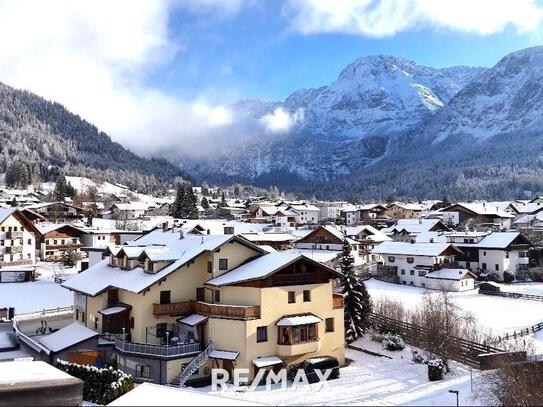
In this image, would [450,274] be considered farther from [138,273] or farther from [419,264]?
[138,273]

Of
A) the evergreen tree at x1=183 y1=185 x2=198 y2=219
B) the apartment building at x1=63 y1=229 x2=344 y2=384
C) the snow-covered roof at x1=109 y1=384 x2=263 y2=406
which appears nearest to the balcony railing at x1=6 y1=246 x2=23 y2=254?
the apartment building at x1=63 y1=229 x2=344 y2=384

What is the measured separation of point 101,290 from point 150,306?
210 inches

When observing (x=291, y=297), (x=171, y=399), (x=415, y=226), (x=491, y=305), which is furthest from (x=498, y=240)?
(x=171, y=399)

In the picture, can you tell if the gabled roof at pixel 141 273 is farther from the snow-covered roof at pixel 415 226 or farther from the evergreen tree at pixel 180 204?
the evergreen tree at pixel 180 204

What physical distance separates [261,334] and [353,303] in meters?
11.3

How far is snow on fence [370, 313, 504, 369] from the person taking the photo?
34.8 m

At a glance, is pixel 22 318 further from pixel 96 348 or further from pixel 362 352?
pixel 362 352

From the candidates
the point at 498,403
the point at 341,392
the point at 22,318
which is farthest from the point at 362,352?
the point at 22,318

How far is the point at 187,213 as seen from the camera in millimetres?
133750

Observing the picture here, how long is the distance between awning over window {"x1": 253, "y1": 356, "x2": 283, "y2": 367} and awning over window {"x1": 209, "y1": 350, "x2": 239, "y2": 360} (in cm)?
137

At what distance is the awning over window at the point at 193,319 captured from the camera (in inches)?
1400

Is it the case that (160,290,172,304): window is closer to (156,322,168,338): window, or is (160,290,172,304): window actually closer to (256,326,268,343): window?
(156,322,168,338): window

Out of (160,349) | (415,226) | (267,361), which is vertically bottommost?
(267,361)

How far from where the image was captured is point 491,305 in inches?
2283
